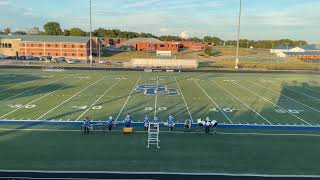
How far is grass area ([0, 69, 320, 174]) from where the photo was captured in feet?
45.7

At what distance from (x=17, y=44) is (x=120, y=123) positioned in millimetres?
72258

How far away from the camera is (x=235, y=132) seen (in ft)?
61.5

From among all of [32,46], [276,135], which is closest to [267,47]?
[32,46]

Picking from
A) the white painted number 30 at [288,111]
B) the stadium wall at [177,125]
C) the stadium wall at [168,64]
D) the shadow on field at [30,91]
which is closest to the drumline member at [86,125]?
the stadium wall at [177,125]

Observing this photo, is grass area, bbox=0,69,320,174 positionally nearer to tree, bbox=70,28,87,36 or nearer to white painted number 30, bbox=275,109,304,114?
white painted number 30, bbox=275,109,304,114

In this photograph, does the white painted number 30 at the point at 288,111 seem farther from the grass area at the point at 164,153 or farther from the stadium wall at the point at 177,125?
the grass area at the point at 164,153

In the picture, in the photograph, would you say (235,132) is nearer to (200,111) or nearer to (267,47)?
(200,111)

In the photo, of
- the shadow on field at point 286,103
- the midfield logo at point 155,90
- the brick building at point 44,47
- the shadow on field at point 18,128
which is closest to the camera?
the shadow on field at point 18,128

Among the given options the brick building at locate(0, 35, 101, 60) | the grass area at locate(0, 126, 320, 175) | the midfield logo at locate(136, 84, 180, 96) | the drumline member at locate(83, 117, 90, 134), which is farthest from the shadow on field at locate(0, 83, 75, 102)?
the brick building at locate(0, 35, 101, 60)

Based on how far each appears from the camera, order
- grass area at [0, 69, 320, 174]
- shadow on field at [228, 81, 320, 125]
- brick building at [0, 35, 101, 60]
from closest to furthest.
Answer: grass area at [0, 69, 320, 174], shadow on field at [228, 81, 320, 125], brick building at [0, 35, 101, 60]

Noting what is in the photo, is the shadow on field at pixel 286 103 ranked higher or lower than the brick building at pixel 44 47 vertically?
lower

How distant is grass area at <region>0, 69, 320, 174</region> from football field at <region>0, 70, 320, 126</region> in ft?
0.22

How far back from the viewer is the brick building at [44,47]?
82812mm

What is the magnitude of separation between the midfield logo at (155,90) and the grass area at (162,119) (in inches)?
3.9
